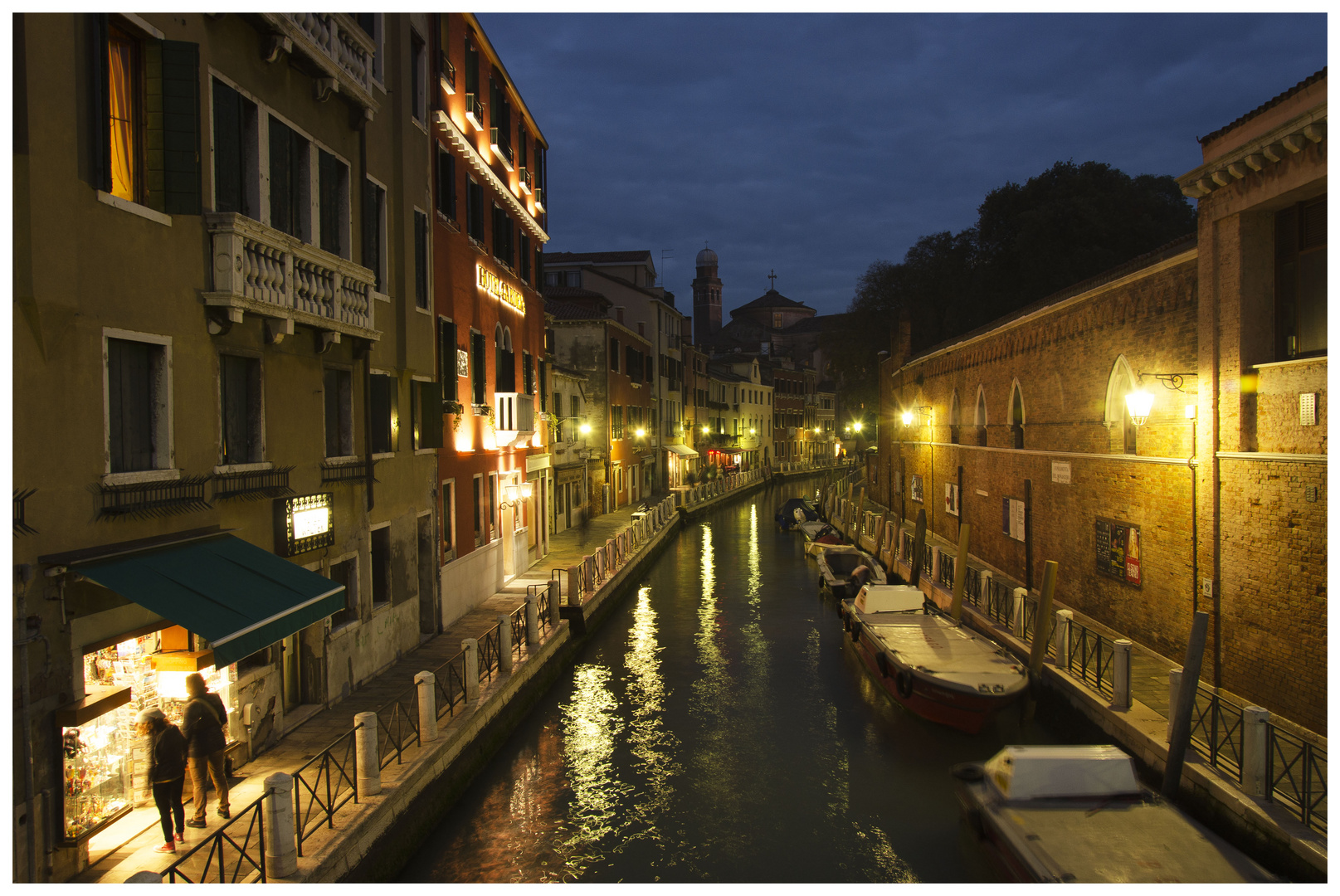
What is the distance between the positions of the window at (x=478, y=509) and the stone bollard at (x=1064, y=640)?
10400 millimetres

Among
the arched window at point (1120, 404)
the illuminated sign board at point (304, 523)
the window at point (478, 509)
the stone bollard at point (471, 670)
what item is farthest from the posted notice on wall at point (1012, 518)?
the illuminated sign board at point (304, 523)

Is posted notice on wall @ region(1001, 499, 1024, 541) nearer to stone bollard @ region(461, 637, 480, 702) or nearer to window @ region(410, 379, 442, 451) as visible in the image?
window @ region(410, 379, 442, 451)

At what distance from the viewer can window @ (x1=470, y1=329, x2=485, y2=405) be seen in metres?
16.6

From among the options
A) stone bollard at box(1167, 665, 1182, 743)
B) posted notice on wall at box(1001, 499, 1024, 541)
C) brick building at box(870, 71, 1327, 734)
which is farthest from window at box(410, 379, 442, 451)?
posted notice on wall at box(1001, 499, 1024, 541)

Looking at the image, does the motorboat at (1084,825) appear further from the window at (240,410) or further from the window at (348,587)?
the window at (240,410)

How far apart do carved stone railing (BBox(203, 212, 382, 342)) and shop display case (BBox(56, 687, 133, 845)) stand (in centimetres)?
358

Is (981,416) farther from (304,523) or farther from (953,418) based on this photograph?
(304,523)

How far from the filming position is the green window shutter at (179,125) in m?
7.35

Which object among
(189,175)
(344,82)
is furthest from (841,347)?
(189,175)

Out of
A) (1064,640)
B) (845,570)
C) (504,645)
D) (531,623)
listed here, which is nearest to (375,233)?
(504,645)

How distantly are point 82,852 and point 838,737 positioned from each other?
9.00m

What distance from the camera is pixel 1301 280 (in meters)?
9.65

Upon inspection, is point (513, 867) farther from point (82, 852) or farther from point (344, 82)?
point (344, 82)

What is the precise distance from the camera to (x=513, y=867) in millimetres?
8508
